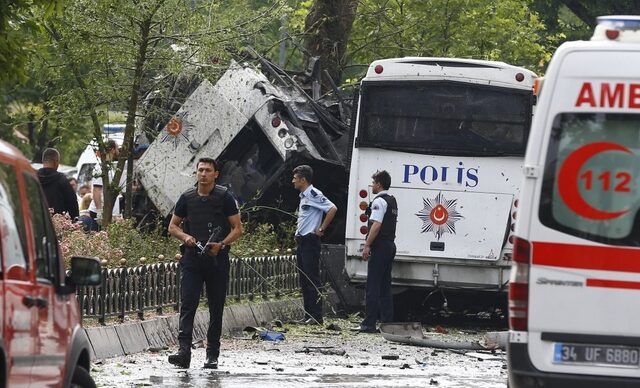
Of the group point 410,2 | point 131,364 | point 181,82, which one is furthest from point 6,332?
point 410,2

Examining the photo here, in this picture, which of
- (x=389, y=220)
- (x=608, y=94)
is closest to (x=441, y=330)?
(x=389, y=220)

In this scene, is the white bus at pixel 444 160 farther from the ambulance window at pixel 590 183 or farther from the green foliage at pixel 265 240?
the ambulance window at pixel 590 183

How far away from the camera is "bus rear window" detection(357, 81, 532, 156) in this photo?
20.6 meters

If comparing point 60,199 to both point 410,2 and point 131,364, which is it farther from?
point 410,2

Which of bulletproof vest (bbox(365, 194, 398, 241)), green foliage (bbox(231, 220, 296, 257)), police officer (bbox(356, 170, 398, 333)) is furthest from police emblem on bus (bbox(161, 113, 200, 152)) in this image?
bulletproof vest (bbox(365, 194, 398, 241))

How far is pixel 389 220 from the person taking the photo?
19.3 m

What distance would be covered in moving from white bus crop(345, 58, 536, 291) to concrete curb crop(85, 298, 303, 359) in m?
1.01

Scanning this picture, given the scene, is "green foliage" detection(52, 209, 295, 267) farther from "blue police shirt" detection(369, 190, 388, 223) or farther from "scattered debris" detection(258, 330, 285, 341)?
"blue police shirt" detection(369, 190, 388, 223)

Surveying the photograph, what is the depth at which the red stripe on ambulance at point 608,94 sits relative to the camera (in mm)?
9656

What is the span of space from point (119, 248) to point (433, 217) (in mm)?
4179

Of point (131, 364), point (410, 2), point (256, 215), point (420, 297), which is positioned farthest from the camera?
point (410, 2)

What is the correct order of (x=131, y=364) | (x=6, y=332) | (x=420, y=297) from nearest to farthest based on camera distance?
1. (x=6, y=332)
2. (x=131, y=364)
3. (x=420, y=297)

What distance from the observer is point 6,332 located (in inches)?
290

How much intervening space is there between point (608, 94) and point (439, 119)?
11147 millimetres
